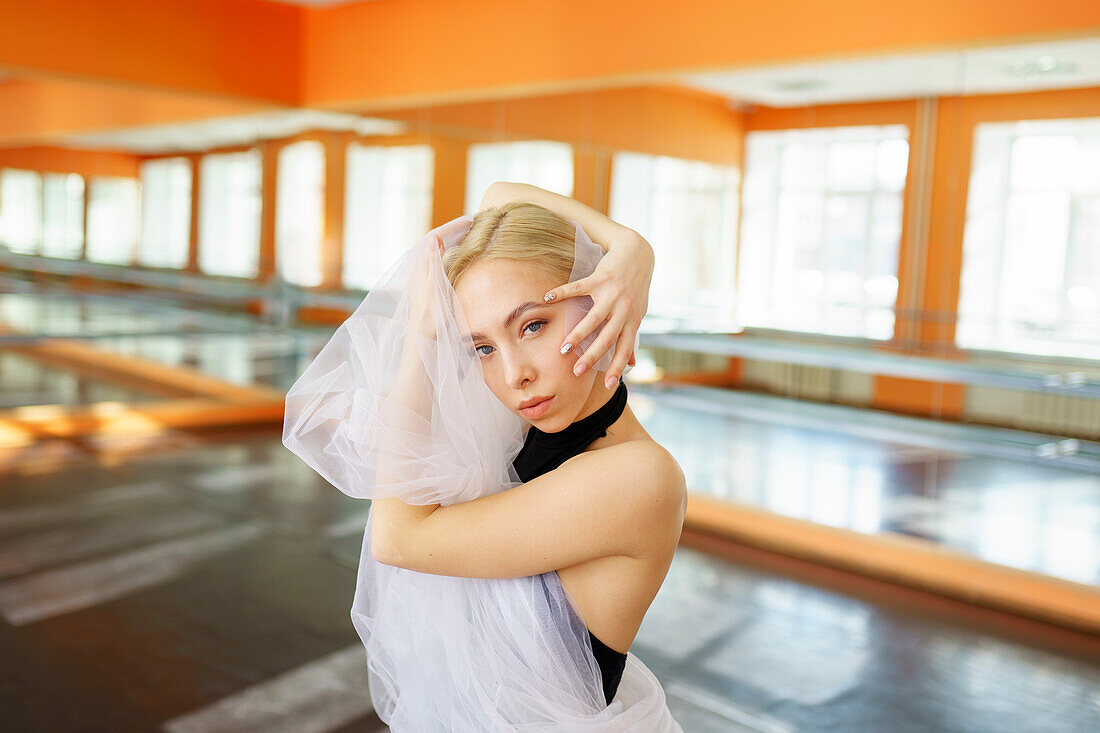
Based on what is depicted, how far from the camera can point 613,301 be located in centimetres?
89

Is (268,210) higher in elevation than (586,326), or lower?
higher

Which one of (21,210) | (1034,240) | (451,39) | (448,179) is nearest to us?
(1034,240)

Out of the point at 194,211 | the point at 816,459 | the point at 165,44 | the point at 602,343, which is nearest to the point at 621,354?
the point at 602,343

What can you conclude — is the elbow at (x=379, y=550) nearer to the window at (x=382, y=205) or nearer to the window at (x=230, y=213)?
the window at (x=382, y=205)

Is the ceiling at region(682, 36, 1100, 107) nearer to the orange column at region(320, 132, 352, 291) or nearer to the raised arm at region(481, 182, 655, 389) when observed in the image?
the orange column at region(320, 132, 352, 291)

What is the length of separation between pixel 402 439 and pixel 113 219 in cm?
610

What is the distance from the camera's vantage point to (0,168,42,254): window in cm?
595

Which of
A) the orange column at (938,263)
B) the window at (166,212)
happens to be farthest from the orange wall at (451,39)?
the window at (166,212)

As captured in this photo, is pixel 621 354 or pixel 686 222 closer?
pixel 621 354

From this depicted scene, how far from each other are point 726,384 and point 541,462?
4.42m

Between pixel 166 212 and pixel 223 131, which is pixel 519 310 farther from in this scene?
pixel 223 131

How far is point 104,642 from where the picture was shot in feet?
10.4

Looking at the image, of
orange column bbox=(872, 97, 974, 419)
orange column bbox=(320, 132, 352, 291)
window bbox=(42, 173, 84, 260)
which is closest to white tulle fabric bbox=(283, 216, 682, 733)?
orange column bbox=(872, 97, 974, 419)

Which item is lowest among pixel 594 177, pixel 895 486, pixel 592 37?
pixel 895 486
